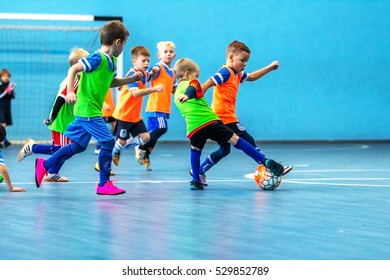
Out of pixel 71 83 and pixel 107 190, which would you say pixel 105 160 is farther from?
pixel 71 83

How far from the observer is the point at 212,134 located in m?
7.94

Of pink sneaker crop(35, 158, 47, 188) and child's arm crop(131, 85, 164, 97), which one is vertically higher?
child's arm crop(131, 85, 164, 97)

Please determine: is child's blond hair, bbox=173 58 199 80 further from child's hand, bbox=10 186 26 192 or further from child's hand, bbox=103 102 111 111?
child's hand, bbox=103 102 111 111

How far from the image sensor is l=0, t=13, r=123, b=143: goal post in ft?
50.3

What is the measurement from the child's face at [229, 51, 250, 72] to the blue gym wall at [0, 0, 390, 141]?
24.4 feet

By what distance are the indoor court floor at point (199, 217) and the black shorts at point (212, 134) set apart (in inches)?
18.3

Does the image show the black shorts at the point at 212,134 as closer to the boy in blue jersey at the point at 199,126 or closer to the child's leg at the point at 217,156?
the boy in blue jersey at the point at 199,126

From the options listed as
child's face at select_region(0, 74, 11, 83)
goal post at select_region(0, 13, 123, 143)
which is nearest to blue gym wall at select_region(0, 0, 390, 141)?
goal post at select_region(0, 13, 123, 143)

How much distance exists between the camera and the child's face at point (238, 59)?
833cm

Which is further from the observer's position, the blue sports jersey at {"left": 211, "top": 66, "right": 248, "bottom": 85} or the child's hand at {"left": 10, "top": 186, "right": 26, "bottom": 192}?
the blue sports jersey at {"left": 211, "top": 66, "right": 248, "bottom": 85}

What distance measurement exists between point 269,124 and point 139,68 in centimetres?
674

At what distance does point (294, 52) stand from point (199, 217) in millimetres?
10764

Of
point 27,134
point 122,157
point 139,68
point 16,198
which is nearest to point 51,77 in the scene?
point 27,134
